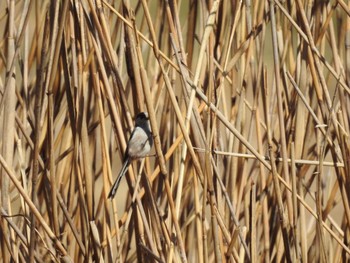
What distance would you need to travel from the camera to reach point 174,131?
165 cm

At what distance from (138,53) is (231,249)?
394mm

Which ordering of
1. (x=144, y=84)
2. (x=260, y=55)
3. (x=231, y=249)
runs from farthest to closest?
(x=260, y=55)
(x=231, y=249)
(x=144, y=84)

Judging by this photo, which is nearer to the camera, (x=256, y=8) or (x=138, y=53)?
(x=138, y=53)

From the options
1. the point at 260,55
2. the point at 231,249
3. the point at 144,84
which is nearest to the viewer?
the point at 144,84

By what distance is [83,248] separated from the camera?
4.83ft

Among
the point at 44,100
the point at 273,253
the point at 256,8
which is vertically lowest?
the point at 273,253

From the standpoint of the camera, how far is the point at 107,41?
4.43 feet

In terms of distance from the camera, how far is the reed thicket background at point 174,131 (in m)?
1.34

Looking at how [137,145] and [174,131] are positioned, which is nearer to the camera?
[137,145]

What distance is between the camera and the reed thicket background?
4.41 ft

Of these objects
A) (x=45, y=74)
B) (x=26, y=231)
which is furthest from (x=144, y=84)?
(x=26, y=231)

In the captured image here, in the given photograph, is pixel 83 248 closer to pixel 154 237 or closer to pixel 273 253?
Answer: pixel 154 237

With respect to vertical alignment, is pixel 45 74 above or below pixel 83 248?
above

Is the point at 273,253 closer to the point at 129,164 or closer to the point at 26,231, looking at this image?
the point at 129,164
